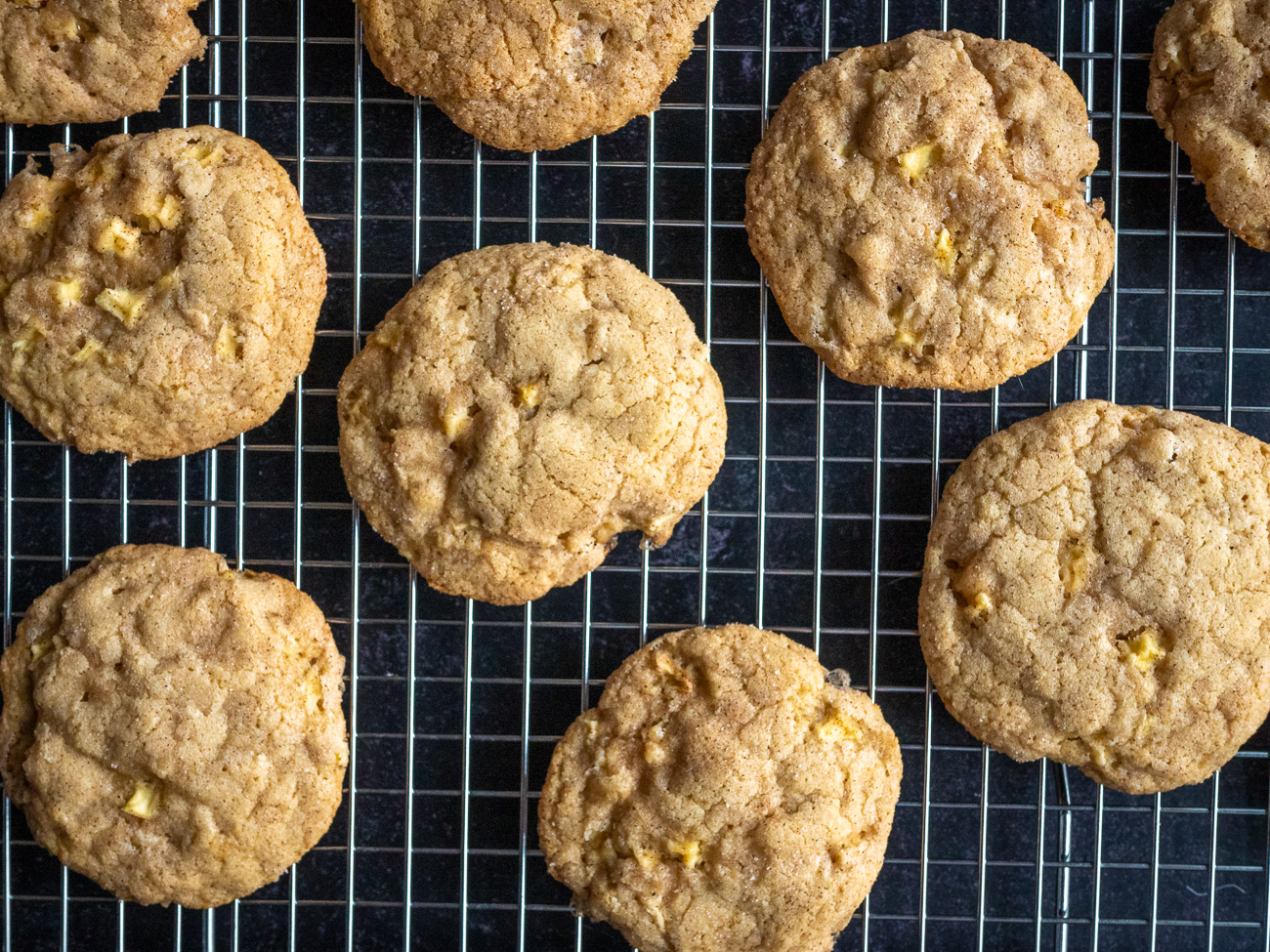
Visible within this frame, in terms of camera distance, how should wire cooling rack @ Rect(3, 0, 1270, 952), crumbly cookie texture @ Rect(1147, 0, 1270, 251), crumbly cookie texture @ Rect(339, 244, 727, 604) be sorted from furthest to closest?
wire cooling rack @ Rect(3, 0, 1270, 952)
crumbly cookie texture @ Rect(1147, 0, 1270, 251)
crumbly cookie texture @ Rect(339, 244, 727, 604)

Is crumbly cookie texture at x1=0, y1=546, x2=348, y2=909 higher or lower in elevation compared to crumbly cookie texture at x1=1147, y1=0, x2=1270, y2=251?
lower

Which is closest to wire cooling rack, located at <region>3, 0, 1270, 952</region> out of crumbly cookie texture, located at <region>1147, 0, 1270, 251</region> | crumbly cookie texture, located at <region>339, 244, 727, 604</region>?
crumbly cookie texture, located at <region>1147, 0, 1270, 251</region>

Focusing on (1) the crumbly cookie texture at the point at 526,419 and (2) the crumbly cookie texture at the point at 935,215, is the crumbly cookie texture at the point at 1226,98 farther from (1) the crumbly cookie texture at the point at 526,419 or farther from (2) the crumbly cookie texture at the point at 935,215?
(1) the crumbly cookie texture at the point at 526,419

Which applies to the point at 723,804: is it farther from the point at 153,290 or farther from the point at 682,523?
the point at 153,290

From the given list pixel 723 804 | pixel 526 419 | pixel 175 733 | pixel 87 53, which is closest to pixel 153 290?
pixel 87 53

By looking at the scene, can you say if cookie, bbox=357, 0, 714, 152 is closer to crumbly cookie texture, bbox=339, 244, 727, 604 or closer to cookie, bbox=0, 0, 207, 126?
crumbly cookie texture, bbox=339, 244, 727, 604

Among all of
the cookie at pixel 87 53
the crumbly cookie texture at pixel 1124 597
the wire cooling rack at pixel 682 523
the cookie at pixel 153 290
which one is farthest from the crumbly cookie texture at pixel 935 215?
the cookie at pixel 87 53

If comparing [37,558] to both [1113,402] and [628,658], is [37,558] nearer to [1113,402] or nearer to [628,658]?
[628,658]

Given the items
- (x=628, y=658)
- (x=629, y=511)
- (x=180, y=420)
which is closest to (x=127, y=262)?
(x=180, y=420)
